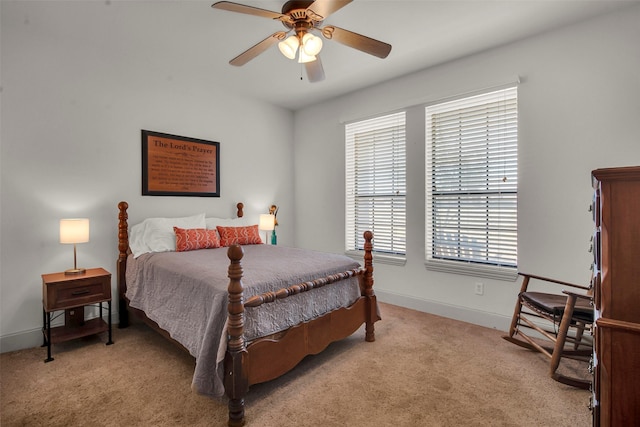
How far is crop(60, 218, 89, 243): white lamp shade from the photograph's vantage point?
8.00 ft

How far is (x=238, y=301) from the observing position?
5.30ft

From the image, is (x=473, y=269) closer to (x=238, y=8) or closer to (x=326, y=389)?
(x=326, y=389)

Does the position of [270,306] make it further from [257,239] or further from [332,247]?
[332,247]

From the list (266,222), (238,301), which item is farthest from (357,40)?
(266,222)

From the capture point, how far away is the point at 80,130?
2.80 metres

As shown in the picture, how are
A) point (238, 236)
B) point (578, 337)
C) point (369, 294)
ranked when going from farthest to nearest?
1. point (238, 236)
2. point (369, 294)
3. point (578, 337)

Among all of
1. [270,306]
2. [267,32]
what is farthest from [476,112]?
[270,306]

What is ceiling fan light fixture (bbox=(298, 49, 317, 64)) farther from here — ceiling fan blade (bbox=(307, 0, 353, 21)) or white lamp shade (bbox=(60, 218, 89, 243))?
white lamp shade (bbox=(60, 218, 89, 243))

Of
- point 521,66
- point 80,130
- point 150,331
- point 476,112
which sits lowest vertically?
point 150,331

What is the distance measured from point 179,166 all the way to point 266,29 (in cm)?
179

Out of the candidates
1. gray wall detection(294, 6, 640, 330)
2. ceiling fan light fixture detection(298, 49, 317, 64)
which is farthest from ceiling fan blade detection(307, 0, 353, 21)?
gray wall detection(294, 6, 640, 330)

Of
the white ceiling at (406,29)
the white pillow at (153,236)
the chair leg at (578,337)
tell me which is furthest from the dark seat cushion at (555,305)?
the white pillow at (153,236)

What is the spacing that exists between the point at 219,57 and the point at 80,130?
4.77ft

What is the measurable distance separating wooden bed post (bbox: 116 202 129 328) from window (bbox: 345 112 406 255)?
2539 mm
